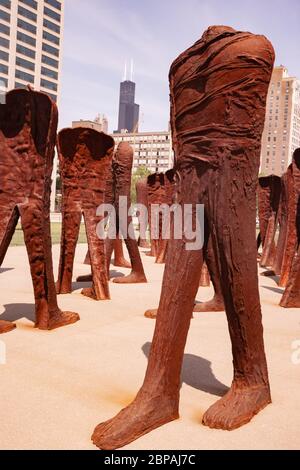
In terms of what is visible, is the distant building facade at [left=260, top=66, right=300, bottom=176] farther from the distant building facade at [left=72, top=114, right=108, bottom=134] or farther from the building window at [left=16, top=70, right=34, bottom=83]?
the building window at [left=16, top=70, right=34, bottom=83]

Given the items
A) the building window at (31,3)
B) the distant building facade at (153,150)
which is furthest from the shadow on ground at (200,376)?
the distant building facade at (153,150)

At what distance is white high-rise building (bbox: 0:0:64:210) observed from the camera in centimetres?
5834

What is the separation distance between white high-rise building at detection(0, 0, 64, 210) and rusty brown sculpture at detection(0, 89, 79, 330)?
184 feet

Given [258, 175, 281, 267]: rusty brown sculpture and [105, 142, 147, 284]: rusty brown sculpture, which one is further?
[258, 175, 281, 267]: rusty brown sculpture

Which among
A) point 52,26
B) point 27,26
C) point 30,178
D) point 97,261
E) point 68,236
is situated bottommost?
point 97,261

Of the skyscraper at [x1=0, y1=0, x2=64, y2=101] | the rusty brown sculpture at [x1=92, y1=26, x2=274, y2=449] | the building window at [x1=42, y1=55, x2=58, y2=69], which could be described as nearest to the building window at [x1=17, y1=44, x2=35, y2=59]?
the skyscraper at [x1=0, y1=0, x2=64, y2=101]

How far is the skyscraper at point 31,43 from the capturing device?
5838 centimetres

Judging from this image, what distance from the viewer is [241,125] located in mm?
2705

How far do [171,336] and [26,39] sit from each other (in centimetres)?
6693

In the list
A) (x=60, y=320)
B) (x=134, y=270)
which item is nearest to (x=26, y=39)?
(x=134, y=270)

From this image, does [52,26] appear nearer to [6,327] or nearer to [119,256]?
[119,256]

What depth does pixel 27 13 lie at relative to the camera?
61.0m

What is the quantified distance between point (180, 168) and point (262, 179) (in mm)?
10015
